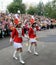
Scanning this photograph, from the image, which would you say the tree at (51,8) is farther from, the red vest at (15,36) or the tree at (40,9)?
the tree at (40,9)

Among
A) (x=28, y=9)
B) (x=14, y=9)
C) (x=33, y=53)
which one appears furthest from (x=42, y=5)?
(x=33, y=53)

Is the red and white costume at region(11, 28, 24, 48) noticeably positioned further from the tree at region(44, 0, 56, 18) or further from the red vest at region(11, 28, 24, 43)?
the tree at region(44, 0, 56, 18)

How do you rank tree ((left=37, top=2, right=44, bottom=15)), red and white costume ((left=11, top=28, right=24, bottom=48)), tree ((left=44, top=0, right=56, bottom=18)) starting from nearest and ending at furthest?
1. red and white costume ((left=11, top=28, right=24, bottom=48))
2. tree ((left=44, top=0, right=56, bottom=18))
3. tree ((left=37, top=2, right=44, bottom=15))

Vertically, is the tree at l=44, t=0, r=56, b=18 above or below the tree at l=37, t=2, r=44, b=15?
above

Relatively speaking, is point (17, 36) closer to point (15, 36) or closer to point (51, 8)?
point (15, 36)

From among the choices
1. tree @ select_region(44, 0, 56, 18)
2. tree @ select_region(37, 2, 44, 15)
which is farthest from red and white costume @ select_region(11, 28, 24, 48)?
tree @ select_region(37, 2, 44, 15)

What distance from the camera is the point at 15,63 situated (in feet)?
36.2

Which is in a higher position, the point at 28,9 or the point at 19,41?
the point at 19,41

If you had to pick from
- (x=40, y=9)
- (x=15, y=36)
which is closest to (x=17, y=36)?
(x=15, y=36)

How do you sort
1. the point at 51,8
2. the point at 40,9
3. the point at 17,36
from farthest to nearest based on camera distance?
the point at 40,9 → the point at 51,8 → the point at 17,36

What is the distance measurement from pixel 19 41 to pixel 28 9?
86366 mm

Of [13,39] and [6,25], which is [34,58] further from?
[6,25]

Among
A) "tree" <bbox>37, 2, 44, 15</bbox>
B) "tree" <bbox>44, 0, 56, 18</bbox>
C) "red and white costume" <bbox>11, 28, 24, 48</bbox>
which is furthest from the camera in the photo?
"tree" <bbox>37, 2, 44, 15</bbox>

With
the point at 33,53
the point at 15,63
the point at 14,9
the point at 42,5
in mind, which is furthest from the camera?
the point at 42,5
